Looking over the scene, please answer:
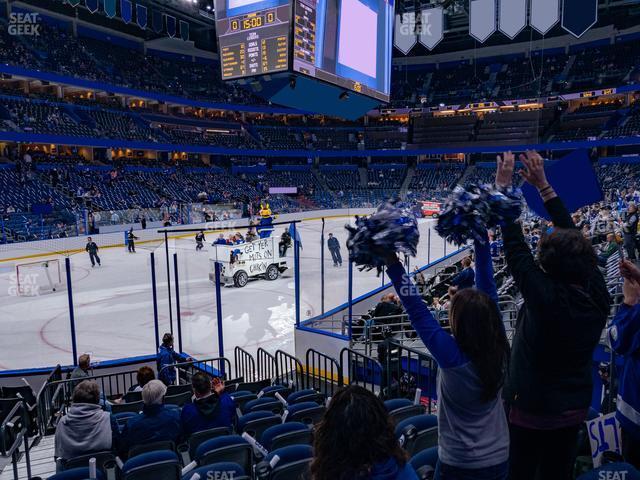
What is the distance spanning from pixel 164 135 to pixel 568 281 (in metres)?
40.7

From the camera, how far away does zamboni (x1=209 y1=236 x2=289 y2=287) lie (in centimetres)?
1502

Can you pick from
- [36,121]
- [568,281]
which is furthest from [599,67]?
[568,281]

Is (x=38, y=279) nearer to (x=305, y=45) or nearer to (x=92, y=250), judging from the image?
(x=92, y=250)

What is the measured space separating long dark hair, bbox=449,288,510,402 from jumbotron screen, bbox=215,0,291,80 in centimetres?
949

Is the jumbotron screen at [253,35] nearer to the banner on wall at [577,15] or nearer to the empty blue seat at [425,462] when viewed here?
the banner on wall at [577,15]

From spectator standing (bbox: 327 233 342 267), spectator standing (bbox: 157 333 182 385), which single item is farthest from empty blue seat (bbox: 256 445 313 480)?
spectator standing (bbox: 327 233 342 267)

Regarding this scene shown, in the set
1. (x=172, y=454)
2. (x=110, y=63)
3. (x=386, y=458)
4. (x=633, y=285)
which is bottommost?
(x=172, y=454)

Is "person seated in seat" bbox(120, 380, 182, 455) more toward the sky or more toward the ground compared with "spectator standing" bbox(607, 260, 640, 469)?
more toward the ground

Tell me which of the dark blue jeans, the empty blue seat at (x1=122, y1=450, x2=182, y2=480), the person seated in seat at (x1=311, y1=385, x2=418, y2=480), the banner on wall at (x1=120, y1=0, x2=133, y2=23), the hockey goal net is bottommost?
the hockey goal net

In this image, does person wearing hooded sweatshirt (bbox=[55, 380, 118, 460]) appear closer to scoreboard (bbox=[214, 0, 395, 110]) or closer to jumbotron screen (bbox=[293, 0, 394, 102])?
scoreboard (bbox=[214, 0, 395, 110])

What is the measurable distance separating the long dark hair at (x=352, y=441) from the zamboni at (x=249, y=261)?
13297 mm

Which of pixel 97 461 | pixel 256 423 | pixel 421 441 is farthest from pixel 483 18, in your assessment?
pixel 97 461

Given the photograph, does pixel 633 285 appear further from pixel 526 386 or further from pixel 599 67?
pixel 599 67

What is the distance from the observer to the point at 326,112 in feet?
42.7
